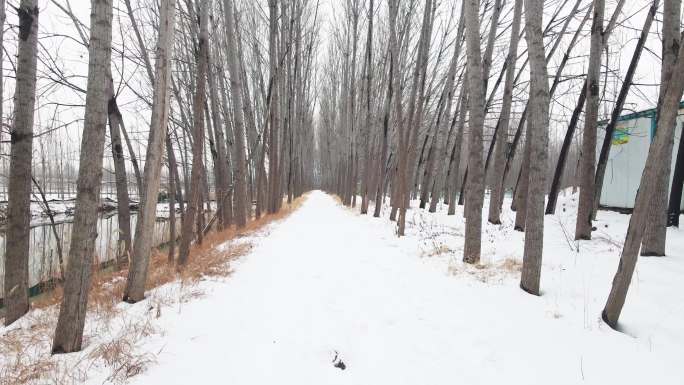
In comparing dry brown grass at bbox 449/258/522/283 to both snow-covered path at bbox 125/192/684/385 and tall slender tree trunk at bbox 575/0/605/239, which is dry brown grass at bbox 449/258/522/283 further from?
tall slender tree trunk at bbox 575/0/605/239

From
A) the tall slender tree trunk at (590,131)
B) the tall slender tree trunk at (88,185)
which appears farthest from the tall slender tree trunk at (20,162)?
the tall slender tree trunk at (590,131)

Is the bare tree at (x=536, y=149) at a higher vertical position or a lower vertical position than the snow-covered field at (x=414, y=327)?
higher

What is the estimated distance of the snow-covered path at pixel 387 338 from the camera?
7.06 feet

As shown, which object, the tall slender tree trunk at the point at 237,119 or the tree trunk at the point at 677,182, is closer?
the tree trunk at the point at 677,182

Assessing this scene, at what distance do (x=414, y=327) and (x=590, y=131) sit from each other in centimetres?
561

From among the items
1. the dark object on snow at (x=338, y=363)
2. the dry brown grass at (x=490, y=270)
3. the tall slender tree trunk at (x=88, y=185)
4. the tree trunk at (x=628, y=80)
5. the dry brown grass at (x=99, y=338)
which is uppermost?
the tree trunk at (x=628, y=80)

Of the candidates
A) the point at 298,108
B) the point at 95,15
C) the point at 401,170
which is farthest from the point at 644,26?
the point at 298,108

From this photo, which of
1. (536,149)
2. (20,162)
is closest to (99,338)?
(20,162)

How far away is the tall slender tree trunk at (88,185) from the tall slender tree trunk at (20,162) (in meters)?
1.46

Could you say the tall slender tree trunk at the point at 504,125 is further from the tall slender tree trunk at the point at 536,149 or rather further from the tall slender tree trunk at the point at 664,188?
the tall slender tree trunk at the point at 536,149

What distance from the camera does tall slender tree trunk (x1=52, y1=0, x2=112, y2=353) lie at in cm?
239

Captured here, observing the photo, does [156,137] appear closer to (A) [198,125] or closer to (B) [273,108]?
(A) [198,125]

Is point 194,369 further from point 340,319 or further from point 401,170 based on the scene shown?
point 401,170

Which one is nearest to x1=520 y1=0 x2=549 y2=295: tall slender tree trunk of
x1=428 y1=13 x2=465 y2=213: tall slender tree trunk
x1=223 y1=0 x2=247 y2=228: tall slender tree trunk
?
x1=223 y1=0 x2=247 y2=228: tall slender tree trunk
